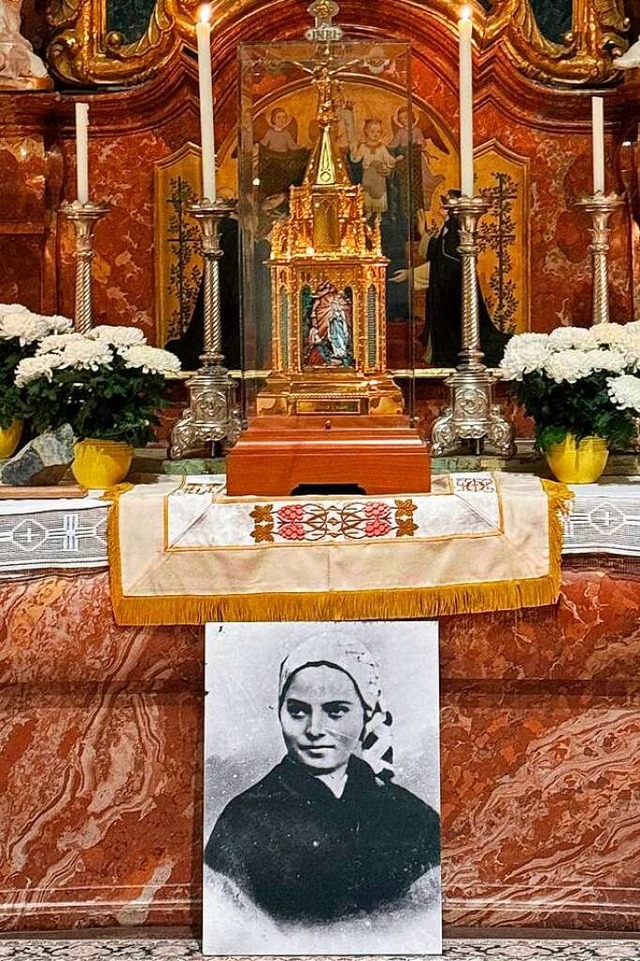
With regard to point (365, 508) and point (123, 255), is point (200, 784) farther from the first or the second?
point (123, 255)

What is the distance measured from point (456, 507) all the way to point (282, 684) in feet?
2.17

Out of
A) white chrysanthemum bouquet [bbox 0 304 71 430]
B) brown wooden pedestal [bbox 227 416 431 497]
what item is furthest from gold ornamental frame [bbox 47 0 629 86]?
brown wooden pedestal [bbox 227 416 431 497]

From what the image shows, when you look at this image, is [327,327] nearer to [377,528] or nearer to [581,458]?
[377,528]

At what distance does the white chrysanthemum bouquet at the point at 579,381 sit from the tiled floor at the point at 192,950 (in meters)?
1.41

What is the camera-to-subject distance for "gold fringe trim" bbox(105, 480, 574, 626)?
4.32 m

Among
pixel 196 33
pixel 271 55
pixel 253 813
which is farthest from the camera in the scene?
pixel 196 33

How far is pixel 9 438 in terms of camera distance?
16.5 ft

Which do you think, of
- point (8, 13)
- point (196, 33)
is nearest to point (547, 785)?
point (196, 33)

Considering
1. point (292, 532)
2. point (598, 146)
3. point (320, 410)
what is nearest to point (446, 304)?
point (598, 146)

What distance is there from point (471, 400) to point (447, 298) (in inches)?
22.0

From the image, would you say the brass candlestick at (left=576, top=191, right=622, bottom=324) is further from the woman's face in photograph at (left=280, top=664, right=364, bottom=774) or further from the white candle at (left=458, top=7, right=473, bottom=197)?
the woman's face in photograph at (left=280, top=664, right=364, bottom=774)

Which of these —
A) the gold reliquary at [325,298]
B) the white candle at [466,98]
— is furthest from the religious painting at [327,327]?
the white candle at [466,98]

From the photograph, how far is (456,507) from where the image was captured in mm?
4367

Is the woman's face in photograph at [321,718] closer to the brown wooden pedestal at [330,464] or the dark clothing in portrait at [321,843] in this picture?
the dark clothing in portrait at [321,843]
